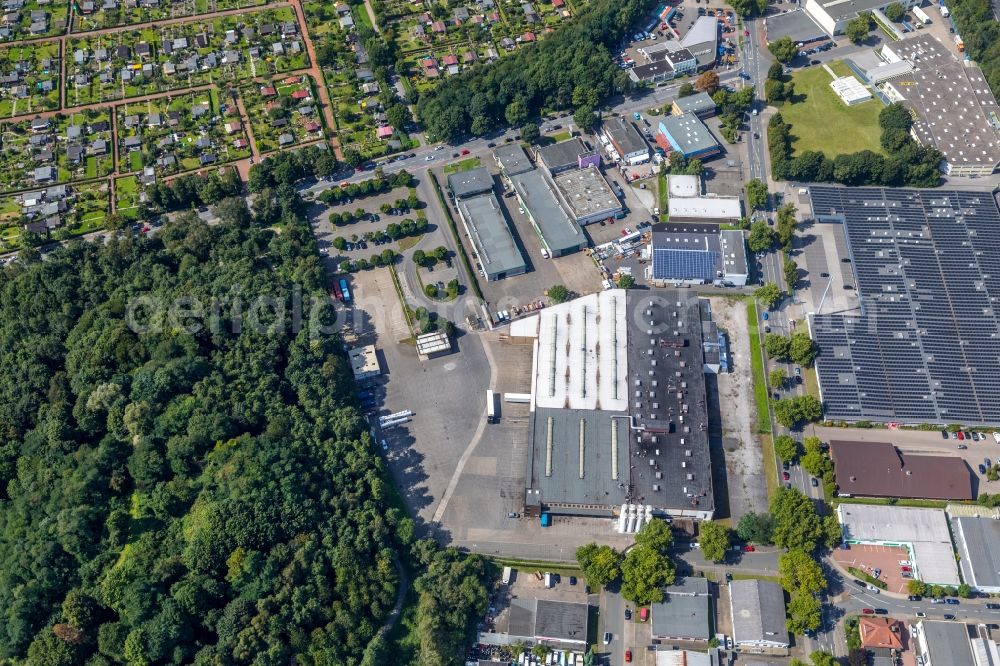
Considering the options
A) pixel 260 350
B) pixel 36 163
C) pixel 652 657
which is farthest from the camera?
pixel 36 163

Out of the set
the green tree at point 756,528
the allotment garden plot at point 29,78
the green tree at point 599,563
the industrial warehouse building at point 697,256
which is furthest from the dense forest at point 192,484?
the industrial warehouse building at point 697,256

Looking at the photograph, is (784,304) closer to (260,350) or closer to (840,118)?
(840,118)

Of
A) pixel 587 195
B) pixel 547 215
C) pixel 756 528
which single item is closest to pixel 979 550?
pixel 756 528

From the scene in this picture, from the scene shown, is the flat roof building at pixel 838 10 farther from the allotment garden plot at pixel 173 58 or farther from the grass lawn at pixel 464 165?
the allotment garden plot at pixel 173 58

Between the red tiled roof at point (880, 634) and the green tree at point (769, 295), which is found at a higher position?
the green tree at point (769, 295)

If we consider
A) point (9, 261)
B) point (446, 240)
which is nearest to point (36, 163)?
point (9, 261)
